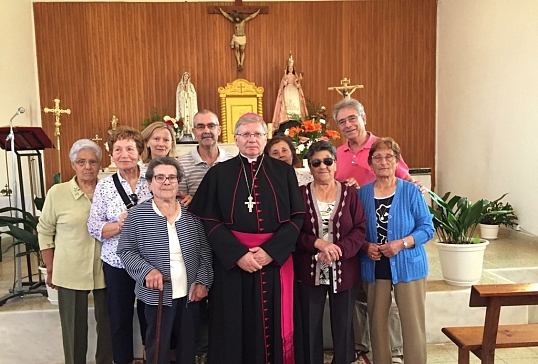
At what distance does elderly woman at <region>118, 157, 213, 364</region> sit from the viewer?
7.93 feet

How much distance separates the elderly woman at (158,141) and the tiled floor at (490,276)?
1.30 meters

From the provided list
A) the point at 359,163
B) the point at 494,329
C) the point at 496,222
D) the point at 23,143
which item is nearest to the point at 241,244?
the point at 359,163

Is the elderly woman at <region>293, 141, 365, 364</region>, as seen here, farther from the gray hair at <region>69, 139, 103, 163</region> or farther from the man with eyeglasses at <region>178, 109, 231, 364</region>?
the gray hair at <region>69, 139, 103, 163</region>

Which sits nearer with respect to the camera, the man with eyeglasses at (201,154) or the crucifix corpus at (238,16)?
the man with eyeglasses at (201,154)

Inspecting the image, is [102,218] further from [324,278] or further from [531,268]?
[531,268]

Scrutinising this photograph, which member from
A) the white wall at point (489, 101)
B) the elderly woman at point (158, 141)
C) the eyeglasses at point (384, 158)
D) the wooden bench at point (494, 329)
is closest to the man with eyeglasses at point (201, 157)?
the elderly woman at point (158, 141)

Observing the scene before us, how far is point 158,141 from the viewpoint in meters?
2.96

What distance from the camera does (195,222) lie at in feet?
8.39

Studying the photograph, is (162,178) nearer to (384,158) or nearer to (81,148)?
(81,148)

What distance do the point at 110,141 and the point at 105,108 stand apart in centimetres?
542

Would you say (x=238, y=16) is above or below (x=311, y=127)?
above

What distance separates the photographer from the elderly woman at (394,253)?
104 inches

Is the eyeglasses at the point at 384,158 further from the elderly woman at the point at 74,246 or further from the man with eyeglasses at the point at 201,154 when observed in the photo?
the elderly woman at the point at 74,246

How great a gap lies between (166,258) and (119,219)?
0.38 meters
